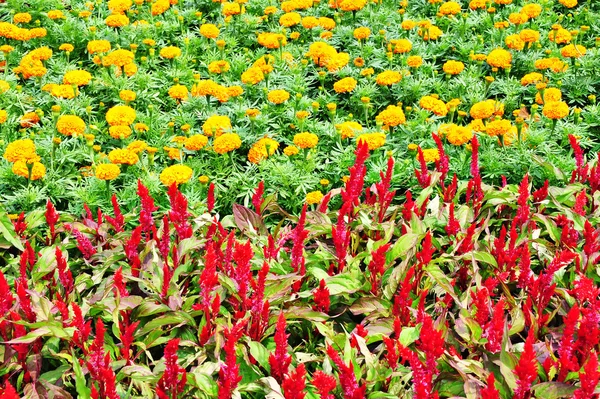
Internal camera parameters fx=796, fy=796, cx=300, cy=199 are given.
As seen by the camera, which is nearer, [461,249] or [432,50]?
[461,249]

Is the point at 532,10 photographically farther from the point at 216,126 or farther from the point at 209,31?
the point at 216,126

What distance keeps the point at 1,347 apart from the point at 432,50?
12.3 feet

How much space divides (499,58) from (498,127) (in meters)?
0.99

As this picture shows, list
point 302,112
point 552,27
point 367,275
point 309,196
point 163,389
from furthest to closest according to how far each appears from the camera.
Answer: point 552,27, point 302,112, point 309,196, point 367,275, point 163,389

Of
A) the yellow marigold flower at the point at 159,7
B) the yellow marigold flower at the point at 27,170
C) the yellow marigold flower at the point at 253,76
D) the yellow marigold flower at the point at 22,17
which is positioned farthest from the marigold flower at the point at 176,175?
the yellow marigold flower at the point at 22,17

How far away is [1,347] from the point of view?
9.43 feet

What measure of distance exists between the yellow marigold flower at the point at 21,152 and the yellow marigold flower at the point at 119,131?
0.48 metres

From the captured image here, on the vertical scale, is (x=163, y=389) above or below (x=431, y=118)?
above

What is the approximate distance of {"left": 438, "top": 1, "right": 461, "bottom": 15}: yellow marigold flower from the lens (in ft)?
19.0

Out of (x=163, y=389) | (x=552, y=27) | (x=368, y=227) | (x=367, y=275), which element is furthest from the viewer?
(x=552, y=27)

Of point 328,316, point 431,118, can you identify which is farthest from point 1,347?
point 431,118

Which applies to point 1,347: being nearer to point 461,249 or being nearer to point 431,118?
point 461,249

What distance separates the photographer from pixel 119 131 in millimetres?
4574

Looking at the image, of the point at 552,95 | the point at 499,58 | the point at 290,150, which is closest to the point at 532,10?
the point at 499,58
